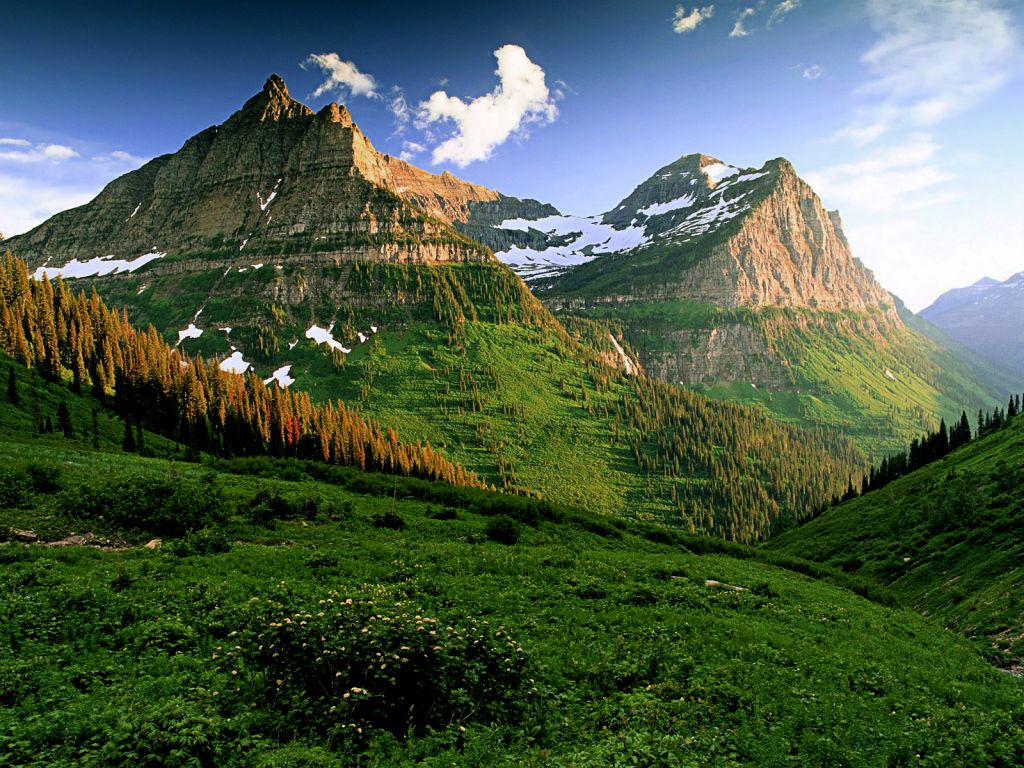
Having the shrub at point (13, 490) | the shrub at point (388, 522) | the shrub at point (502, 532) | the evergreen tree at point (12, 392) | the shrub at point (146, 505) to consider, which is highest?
the evergreen tree at point (12, 392)

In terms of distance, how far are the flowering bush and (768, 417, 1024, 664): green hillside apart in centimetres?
2562

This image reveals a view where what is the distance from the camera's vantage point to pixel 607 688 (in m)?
15.7

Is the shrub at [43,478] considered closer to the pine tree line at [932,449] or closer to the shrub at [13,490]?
the shrub at [13,490]

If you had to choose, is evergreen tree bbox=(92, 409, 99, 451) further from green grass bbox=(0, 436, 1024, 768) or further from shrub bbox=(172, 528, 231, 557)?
shrub bbox=(172, 528, 231, 557)

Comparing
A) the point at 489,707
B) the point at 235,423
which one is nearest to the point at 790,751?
the point at 489,707

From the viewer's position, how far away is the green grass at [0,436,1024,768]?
442 inches

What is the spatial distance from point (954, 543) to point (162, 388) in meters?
119

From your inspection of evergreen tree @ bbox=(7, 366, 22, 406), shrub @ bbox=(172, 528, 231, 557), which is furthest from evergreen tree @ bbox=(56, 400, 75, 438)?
shrub @ bbox=(172, 528, 231, 557)

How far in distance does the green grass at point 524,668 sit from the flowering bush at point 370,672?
0.21 meters

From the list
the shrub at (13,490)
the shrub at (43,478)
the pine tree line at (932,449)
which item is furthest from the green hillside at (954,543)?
the shrub at (43,478)

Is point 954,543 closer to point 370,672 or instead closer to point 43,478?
point 370,672

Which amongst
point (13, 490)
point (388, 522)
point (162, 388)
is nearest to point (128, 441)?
point (162, 388)

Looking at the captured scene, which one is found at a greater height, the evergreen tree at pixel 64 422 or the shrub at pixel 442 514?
the evergreen tree at pixel 64 422

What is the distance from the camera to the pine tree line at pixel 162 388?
295ft
